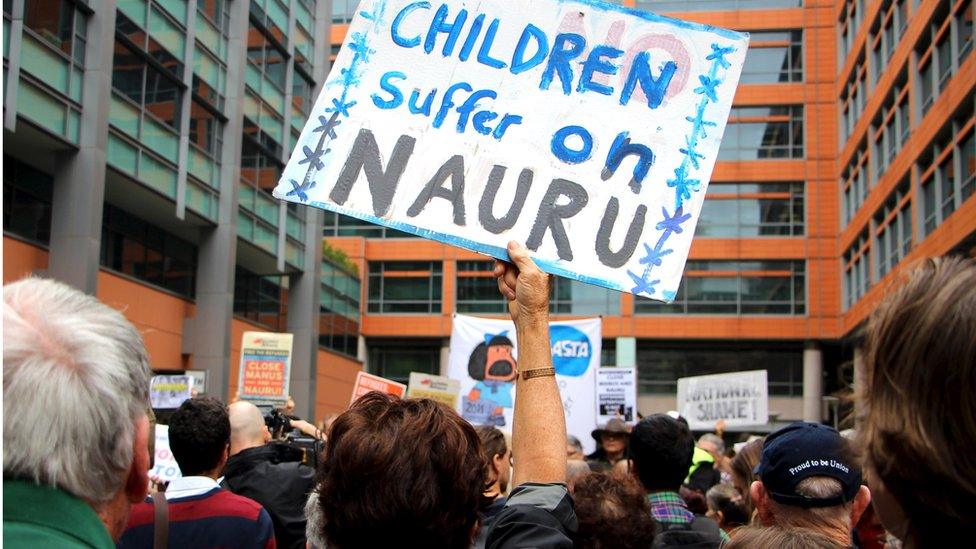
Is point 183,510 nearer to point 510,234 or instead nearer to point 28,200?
point 510,234

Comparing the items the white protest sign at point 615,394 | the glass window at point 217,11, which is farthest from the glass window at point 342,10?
the white protest sign at point 615,394

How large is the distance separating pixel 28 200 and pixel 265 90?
11.1 m

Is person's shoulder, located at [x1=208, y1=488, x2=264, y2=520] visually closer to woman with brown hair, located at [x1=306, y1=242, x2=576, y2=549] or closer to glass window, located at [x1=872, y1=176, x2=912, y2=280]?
woman with brown hair, located at [x1=306, y1=242, x2=576, y2=549]

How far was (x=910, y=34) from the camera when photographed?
28547mm

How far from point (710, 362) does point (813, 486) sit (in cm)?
4268

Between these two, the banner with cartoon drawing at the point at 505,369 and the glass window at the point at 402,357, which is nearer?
the banner with cartoon drawing at the point at 505,369

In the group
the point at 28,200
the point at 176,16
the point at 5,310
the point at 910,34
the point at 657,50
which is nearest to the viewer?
the point at 5,310

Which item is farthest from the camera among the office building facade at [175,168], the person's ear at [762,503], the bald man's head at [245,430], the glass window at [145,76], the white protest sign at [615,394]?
the glass window at [145,76]

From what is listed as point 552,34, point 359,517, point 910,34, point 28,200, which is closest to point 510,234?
point 552,34

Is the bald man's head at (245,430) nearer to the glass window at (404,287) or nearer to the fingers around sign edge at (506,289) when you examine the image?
the fingers around sign edge at (506,289)

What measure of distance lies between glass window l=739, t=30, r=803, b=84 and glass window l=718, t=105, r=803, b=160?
1.24 meters

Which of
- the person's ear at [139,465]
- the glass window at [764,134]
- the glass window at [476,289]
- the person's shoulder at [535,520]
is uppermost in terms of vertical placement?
the glass window at [764,134]

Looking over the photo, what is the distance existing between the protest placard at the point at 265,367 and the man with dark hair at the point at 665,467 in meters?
8.66

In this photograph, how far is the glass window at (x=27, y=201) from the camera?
68.4ft
